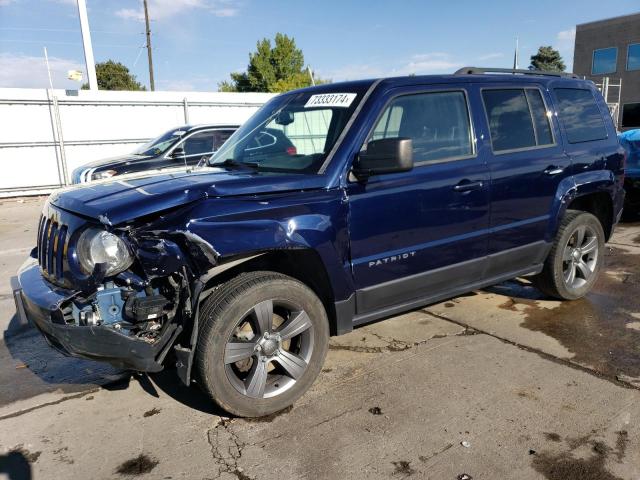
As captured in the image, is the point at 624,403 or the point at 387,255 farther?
the point at 387,255

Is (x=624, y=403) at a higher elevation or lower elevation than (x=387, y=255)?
lower

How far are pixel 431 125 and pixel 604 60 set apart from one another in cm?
3179

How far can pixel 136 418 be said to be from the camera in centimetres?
318

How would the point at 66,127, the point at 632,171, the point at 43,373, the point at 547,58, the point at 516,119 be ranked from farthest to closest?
1. the point at 547,58
2. the point at 66,127
3. the point at 632,171
4. the point at 516,119
5. the point at 43,373

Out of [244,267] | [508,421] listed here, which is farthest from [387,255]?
[508,421]

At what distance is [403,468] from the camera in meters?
2.62

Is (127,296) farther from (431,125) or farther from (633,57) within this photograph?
(633,57)

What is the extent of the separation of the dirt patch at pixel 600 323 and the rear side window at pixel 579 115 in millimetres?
1585

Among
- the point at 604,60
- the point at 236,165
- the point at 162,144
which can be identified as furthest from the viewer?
the point at 604,60

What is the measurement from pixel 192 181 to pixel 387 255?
1.35 meters

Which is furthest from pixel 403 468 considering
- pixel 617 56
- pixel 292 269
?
pixel 617 56

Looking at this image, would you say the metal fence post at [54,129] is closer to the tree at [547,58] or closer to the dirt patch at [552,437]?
the dirt patch at [552,437]

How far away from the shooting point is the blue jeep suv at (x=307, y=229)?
2676 mm

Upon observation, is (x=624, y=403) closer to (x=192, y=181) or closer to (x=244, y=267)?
(x=244, y=267)
